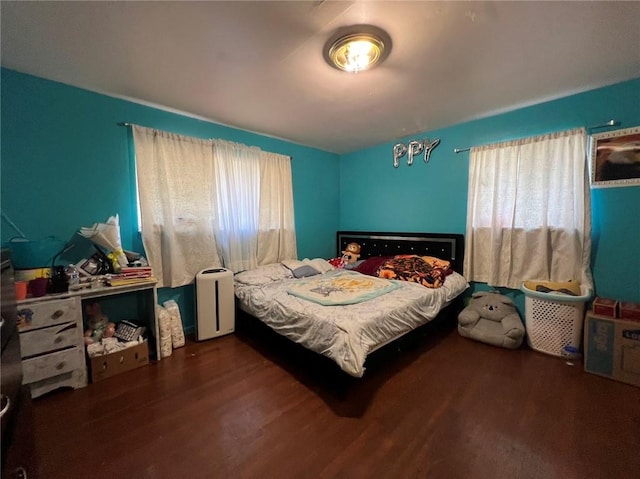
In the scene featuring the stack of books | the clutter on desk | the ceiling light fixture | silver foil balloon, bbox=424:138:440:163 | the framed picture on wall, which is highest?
the ceiling light fixture

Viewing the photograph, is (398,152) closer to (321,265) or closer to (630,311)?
(321,265)

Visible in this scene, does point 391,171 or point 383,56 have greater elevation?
point 383,56

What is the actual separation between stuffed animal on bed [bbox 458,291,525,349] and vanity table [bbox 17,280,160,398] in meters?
3.34

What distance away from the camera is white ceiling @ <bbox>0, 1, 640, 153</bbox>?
1345 millimetres

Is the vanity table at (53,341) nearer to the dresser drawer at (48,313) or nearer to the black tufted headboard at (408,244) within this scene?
the dresser drawer at (48,313)

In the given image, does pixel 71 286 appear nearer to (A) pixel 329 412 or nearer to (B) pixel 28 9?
(B) pixel 28 9

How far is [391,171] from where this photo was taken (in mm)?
3658

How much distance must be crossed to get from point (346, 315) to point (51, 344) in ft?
6.85

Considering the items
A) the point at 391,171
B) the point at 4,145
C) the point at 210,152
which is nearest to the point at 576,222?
the point at 391,171

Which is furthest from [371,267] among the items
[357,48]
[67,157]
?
[67,157]

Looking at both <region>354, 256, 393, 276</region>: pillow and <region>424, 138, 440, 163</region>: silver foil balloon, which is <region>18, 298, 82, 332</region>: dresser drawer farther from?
<region>424, 138, 440, 163</region>: silver foil balloon

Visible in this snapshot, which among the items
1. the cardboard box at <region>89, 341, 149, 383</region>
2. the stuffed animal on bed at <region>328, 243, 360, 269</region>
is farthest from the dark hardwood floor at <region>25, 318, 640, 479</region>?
the stuffed animal on bed at <region>328, 243, 360, 269</region>

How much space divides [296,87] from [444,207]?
228 cm

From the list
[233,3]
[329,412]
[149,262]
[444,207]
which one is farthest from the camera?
[444,207]
